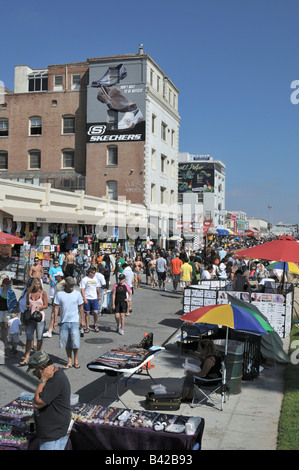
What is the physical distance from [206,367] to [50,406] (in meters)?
3.25

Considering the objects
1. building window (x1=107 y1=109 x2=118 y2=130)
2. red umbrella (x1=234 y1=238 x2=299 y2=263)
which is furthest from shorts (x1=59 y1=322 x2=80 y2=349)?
building window (x1=107 y1=109 x2=118 y2=130)

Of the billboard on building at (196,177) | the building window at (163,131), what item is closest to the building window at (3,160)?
the building window at (163,131)

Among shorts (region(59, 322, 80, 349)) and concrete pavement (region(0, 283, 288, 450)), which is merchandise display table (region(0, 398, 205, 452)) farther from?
shorts (region(59, 322, 80, 349))

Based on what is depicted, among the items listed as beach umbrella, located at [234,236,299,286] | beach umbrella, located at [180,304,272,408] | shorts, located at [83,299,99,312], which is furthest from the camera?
shorts, located at [83,299,99,312]

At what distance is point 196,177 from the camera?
273ft

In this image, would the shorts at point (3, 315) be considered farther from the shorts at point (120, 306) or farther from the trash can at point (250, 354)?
the trash can at point (250, 354)

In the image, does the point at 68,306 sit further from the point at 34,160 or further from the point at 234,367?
the point at 34,160

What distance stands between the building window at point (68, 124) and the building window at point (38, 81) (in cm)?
462

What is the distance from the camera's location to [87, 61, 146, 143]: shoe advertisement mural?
3681 centimetres

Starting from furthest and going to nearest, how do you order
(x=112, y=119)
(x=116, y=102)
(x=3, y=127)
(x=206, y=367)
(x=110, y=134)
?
1. (x=3, y=127)
2. (x=110, y=134)
3. (x=112, y=119)
4. (x=116, y=102)
5. (x=206, y=367)

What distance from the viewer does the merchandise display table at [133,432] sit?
5305 mm

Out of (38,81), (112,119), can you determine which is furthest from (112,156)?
(38,81)

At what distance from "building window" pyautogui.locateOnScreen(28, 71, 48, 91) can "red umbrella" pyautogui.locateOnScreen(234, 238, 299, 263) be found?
35091mm
